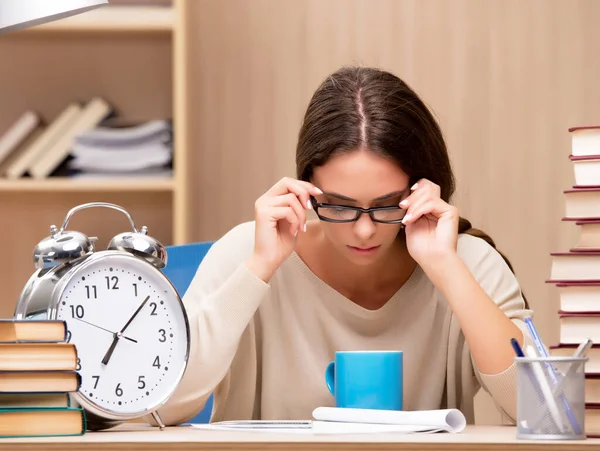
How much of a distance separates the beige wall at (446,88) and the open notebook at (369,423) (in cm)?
180

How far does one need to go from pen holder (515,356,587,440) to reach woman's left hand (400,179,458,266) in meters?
0.48

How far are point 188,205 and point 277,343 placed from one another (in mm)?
1047

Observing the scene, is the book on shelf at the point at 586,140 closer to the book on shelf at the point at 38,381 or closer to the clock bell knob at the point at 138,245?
the clock bell knob at the point at 138,245

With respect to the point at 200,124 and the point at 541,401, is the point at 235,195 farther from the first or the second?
the point at 541,401

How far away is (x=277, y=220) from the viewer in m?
1.64

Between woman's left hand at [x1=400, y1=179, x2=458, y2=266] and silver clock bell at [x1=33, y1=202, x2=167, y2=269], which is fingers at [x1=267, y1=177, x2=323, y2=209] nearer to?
woman's left hand at [x1=400, y1=179, x2=458, y2=266]

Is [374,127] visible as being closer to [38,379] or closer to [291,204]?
[291,204]

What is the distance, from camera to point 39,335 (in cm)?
116

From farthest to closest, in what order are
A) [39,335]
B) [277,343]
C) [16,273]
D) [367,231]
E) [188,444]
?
[16,273] < [277,343] < [367,231] < [39,335] < [188,444]

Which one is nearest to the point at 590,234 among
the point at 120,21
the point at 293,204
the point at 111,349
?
the point at 293,204

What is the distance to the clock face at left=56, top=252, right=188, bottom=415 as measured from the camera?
4.10 ft

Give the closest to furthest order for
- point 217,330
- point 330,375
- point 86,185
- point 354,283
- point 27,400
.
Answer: point 27,400, point 330,375, point 217,330, point 354,283, point 86,185

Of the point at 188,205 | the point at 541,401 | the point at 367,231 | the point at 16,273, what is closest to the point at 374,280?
the point at 367,231

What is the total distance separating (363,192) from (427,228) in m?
0.15
